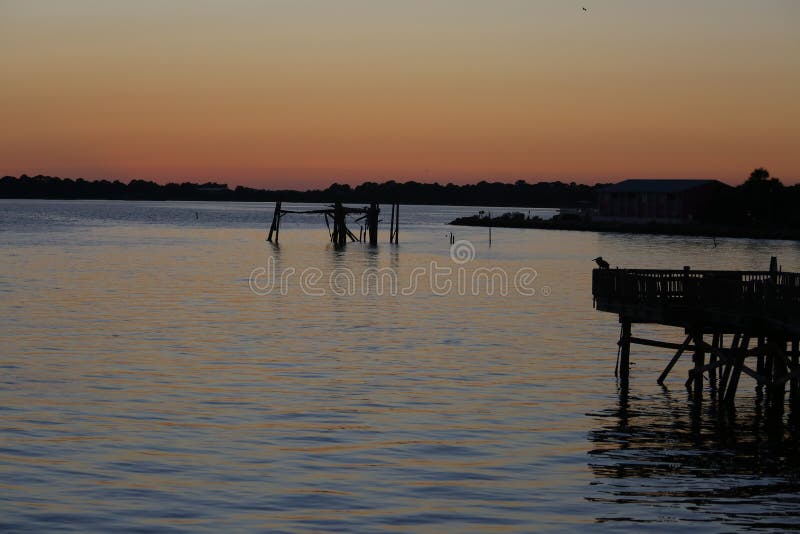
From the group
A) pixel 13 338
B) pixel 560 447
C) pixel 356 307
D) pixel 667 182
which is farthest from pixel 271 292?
pixel 667 182

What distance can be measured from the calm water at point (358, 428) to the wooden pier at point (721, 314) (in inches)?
38.1

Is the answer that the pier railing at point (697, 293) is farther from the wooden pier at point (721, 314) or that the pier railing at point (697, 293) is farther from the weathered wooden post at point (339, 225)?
the weathered wooden post at point (339, 225)

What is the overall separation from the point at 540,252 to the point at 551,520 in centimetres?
9962

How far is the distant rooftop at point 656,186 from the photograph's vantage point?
159 m

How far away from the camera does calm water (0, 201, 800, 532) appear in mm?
19328

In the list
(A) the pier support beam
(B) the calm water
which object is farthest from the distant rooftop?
(A) the pier support beam

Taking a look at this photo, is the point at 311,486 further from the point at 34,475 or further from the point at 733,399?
the point at 733,399

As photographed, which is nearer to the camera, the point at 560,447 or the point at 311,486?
the point at 311,486

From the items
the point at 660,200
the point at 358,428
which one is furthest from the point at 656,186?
the point at 358,428

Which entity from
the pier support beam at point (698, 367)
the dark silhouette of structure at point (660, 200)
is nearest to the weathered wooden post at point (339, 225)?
the dark silhouette of structure at point (660, 200)

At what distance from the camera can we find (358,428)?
25.8m

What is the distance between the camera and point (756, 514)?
1927 cm

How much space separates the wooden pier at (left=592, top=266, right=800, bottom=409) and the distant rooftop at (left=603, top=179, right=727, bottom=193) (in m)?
128

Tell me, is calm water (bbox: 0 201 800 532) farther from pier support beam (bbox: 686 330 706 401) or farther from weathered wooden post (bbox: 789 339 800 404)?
weathered wooden post (bbox: 789 339 800 404)
